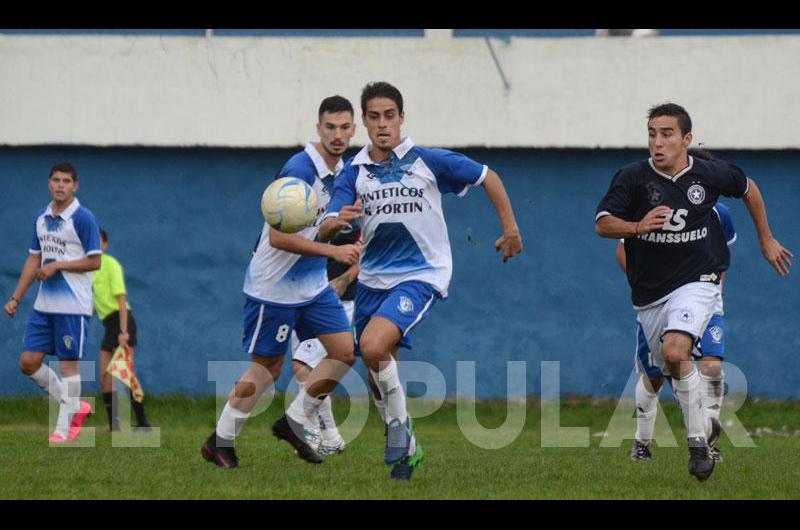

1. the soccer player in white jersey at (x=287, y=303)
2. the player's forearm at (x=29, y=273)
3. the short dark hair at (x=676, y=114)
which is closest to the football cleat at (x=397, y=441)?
the soccer player in white jersey at (x=287, y=303)

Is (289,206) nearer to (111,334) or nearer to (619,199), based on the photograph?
(619,199)

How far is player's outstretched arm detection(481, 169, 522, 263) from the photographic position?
8109 millimetres

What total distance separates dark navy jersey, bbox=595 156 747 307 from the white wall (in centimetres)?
657

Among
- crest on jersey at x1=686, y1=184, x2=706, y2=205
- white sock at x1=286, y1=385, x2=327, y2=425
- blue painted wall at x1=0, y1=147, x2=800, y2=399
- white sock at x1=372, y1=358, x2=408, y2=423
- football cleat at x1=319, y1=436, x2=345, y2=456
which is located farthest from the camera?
blue painted wall at x1=0, y1=147, x2=800, y2=399

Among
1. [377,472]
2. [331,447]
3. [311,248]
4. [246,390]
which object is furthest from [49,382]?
[311,248]

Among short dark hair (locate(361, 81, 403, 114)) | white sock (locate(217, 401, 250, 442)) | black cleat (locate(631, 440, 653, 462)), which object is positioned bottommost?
black cleat (locate(631, 440, 653, 462))

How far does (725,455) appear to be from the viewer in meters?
10.8

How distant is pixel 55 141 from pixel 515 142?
→ 5.49 meters

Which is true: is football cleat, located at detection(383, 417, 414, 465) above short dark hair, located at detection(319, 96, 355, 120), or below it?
below

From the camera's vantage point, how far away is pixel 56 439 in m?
12.0

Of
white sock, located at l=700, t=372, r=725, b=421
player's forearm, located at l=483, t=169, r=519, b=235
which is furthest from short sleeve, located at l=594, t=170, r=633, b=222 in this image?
white sock, located at l=700, t=372, r=725, b=421

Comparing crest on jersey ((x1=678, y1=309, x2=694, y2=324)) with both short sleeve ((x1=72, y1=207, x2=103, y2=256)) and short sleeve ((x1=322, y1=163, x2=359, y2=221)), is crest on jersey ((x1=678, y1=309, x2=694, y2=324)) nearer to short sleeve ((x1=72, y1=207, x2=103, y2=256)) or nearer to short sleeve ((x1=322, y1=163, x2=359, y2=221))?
short sleeve ((x1=322, y1=163, x2=359, y2=221))

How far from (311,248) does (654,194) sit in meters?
2.33
